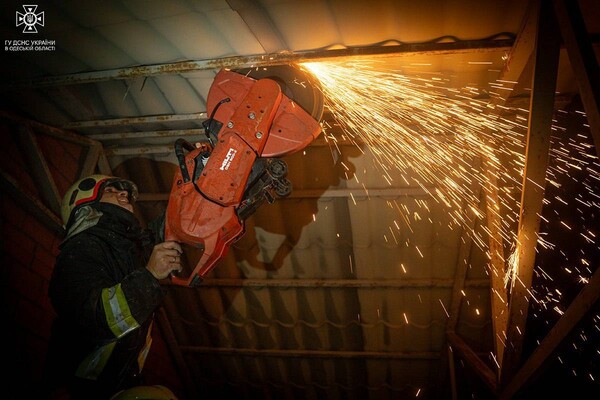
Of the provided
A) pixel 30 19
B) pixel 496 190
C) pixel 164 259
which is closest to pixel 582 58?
pixel 496 190

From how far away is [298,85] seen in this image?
2.07 metres

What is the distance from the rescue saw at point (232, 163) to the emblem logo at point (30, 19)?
4.54 ft

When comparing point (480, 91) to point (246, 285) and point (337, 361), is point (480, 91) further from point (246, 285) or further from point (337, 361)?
point (337, 361)

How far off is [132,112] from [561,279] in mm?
4216

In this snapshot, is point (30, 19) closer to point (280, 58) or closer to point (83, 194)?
point (83, 194)

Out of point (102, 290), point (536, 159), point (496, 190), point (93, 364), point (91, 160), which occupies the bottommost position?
point (93, 364)

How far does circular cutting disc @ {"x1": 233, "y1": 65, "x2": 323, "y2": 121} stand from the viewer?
1.99m

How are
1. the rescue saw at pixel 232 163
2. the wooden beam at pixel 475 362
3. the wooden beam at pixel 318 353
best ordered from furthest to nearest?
1. the wooden beam at pixel 318 353
2. the wooden beam at pixel 475 362
3. the rescue saw at pixel 232 163

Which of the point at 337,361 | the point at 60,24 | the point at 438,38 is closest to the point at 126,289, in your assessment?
the point at 60,24

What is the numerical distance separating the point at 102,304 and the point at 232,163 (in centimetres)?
113

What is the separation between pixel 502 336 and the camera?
237 cm

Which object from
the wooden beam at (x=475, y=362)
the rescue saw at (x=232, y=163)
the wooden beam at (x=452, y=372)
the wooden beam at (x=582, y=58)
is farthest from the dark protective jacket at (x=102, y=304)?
the wooden beam at (x=452, y=372)

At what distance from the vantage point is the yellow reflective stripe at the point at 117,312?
6.02 ft

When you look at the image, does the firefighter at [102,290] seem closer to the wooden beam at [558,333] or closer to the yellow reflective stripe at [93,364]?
the yellow reflective stripe at [93,364]
